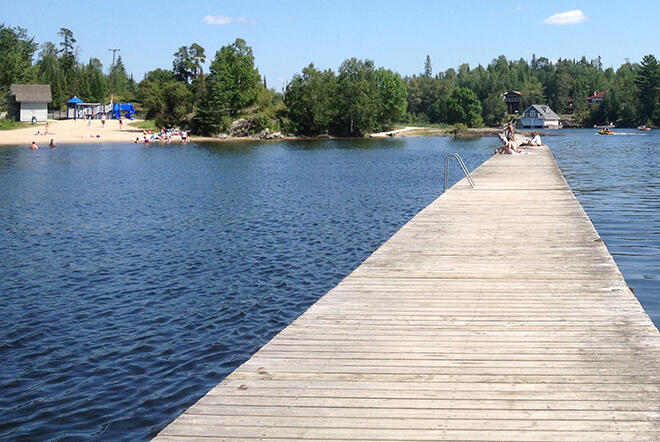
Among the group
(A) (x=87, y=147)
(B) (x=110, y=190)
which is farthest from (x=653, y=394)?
(A) (x=87, y=147)

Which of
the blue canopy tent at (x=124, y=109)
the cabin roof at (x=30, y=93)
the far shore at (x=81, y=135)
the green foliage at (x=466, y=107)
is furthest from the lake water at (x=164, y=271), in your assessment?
the green foliage at (x=466, y=107)

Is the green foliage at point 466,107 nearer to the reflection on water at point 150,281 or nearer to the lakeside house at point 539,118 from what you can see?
the lakeside house at point 539,118

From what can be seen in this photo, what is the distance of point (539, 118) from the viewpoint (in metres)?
188

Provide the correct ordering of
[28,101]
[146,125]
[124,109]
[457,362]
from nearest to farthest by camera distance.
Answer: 1. [457,362]
2. [28,101]
3. [146,125]
4. [124,109]

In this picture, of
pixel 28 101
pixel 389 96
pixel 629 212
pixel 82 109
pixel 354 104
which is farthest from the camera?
pixel 389 96

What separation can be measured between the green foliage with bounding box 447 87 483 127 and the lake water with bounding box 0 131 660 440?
123232 millimetres

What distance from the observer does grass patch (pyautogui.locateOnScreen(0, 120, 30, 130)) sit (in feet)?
326

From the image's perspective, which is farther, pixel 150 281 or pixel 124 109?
pixel 124 109

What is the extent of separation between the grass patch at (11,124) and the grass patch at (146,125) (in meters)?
18.0

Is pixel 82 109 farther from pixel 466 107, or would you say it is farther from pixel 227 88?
pixel 466 107

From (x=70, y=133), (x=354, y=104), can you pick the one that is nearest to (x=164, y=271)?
(x=70, y=133)

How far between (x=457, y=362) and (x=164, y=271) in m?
11.9

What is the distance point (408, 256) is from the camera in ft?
42.6

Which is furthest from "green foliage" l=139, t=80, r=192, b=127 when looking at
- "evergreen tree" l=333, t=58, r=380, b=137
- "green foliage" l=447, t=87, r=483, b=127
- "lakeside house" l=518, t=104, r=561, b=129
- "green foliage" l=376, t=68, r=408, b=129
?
"lakeside house" l=518, t=104, r=561, b=129
